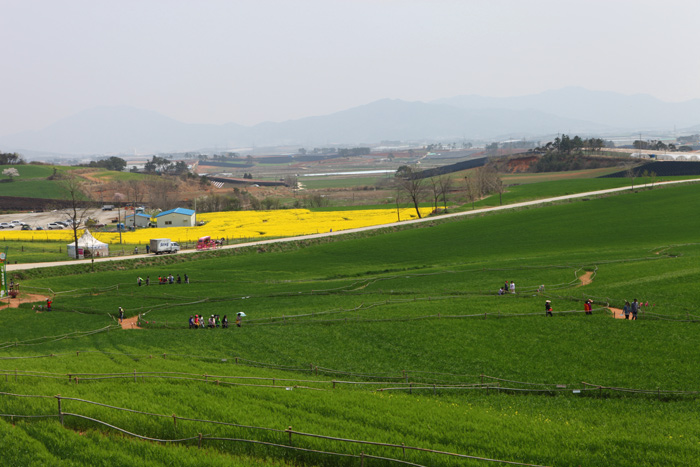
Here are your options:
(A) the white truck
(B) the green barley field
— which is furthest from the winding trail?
(A) the white truck

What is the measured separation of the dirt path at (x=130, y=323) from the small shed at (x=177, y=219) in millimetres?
70505

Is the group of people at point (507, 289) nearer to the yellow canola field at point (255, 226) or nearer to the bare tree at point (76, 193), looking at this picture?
the yellow canola field at point (255, 226)

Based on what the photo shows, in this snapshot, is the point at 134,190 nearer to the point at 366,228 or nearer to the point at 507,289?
the point at 366,228

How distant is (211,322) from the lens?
4053 cm

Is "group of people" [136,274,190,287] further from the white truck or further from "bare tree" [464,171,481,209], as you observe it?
"bare tree" [464,171,481,209]

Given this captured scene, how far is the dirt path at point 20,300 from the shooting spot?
50.0 metres

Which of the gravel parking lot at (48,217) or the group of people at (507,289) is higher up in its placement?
the gravel parking lot at (48,217)

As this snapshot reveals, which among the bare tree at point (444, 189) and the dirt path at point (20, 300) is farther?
the bare tree at point (444, 189)

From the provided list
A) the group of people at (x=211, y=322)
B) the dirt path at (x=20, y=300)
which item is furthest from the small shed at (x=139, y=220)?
the group of people at (x=211, y=322)

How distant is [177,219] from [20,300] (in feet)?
210

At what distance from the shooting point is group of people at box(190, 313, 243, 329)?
40.2 m

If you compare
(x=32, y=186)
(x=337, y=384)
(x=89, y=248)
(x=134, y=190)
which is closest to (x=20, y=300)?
(x=89, y=248)

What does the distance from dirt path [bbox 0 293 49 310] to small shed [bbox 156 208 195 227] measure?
60.9 meters

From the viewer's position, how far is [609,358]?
2744cm
